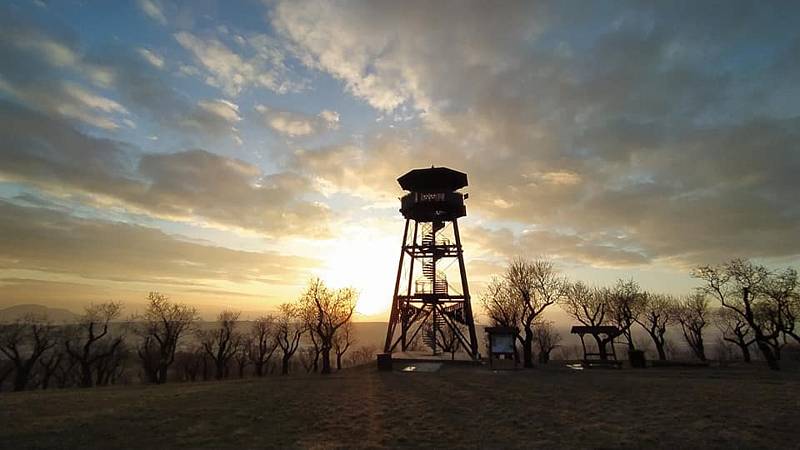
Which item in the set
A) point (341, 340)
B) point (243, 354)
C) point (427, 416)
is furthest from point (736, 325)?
point (243, 354)

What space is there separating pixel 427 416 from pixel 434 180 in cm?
2223

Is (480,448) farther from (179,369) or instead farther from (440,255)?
(179,369)

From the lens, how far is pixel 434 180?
1280 inches

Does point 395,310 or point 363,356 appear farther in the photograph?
point 363,356

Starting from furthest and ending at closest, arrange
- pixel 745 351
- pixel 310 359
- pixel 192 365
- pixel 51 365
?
pixel 310 359, pixel 192 365, pixel 51 365, pixel 745 351

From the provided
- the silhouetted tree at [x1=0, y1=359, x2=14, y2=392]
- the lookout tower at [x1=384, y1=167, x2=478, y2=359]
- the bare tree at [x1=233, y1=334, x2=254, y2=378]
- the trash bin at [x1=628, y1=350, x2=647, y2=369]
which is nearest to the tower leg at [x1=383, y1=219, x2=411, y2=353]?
the lookout tower at [x1=384, y1=167, x2=478, y2=359]

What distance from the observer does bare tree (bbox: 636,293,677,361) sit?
46319mm

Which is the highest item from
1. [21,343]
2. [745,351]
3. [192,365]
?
[745,351]

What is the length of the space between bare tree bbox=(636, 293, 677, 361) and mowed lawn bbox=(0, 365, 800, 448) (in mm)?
28402

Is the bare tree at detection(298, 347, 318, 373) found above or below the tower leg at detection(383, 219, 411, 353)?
below

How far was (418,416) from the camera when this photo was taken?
13.0 metres

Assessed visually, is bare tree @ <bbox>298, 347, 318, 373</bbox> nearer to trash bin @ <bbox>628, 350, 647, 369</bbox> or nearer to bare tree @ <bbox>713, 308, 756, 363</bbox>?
trash bin @ <bbox>628, 350, 647, 369</bbox>

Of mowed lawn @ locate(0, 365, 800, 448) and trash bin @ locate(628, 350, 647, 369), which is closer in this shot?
mowed lawn @ locate(0, 365, 800, 448)

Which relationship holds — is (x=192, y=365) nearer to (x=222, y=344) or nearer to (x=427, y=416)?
(x=222, y=344)
